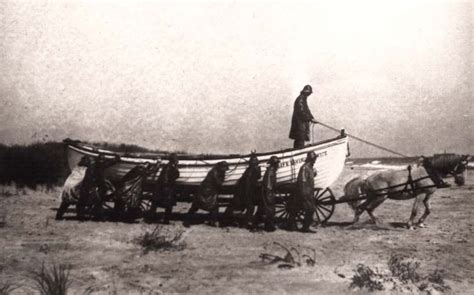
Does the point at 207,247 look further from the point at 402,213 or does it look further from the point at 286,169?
the point at 402,213

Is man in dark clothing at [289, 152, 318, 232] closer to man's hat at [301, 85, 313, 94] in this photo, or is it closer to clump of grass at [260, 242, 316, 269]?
clump of grass at [260, 242, 316, 269]

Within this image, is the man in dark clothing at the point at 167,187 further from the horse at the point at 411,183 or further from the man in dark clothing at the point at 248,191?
the horse at the point at 411,183

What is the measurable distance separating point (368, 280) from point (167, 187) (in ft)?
14.5

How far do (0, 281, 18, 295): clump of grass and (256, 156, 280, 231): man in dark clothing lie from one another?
14.9ft

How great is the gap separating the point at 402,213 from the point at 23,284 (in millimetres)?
8572

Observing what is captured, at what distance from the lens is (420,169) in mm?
9500

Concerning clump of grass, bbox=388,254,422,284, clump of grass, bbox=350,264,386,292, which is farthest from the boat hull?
clump of grass, bbox=350,264,386,292

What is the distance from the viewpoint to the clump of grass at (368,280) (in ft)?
20.8

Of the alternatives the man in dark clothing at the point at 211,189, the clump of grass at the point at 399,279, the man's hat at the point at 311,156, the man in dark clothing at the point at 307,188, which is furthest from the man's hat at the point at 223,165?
the clump of grass at the point at 399,279

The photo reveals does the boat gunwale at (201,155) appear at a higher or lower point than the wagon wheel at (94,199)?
higher

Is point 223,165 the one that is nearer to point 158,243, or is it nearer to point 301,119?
point 301,119

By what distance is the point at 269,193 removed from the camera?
877cm

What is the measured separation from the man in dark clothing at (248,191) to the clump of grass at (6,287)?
4.22 meters

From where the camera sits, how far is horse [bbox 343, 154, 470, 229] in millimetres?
9102
